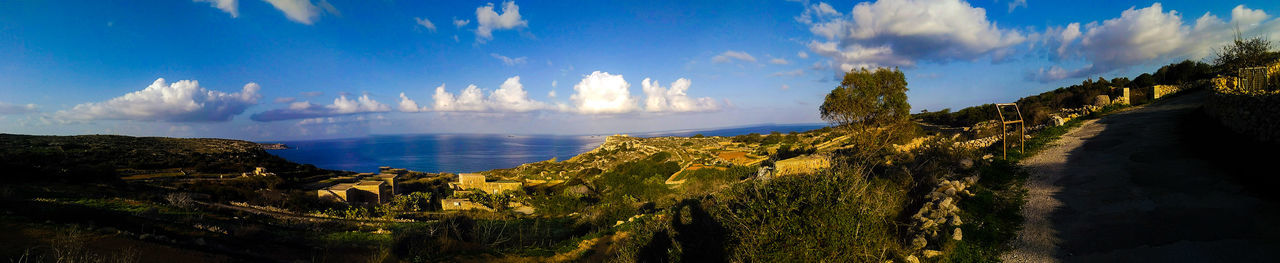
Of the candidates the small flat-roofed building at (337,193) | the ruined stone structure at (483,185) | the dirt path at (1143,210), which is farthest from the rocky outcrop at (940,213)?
the small flat-roofed building at (337,193)

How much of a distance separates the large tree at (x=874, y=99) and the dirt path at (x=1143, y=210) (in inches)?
348

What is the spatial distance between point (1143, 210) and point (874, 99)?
1301 centimetres

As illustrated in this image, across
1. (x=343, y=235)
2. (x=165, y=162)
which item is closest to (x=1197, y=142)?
(x=343, y=235)

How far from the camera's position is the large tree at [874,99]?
1850 cm

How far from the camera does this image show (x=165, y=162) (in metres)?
28.7

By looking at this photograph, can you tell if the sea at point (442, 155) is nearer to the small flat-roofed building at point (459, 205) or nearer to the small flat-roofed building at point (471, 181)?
the small flat-roofed building at point (471, 181)

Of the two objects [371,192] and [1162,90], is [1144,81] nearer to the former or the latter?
[1162,90]

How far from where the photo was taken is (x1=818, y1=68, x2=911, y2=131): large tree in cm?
1850

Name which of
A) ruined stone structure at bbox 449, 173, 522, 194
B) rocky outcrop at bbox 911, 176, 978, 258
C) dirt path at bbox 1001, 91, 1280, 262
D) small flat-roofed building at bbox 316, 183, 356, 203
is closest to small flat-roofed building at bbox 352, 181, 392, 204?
small flat-roofed building at bbox 316, 183, 356, 203

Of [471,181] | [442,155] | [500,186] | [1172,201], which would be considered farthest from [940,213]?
[442,155]

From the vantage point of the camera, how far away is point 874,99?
18.6m

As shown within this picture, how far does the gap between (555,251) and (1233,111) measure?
15.7 metres

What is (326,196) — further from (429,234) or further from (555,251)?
(555,251)

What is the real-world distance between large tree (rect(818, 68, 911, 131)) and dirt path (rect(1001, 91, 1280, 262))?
8.83 metres
